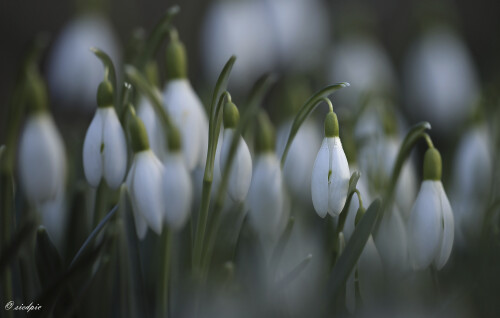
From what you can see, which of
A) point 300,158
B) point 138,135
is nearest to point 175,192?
point 138,135

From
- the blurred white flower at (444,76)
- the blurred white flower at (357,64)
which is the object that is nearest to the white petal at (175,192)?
the blurred white flower at (357,64)

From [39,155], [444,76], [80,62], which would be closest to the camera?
[39,155]

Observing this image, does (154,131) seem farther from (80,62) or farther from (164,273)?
(80,62)

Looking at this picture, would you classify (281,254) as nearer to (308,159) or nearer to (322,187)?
(322,187)

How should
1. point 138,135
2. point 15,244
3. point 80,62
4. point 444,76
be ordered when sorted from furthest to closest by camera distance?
point 444,76, point 80,62, point 138,135, point 15,244

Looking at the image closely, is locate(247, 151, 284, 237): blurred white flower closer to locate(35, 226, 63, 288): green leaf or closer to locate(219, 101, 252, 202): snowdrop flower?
locate(219, 101, 252, 202): snowdrop flower

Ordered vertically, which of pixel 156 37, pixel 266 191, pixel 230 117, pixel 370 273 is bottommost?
pixel 370 273

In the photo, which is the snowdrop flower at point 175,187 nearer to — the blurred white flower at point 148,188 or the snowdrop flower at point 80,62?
the blurred white flower at point 148,188
